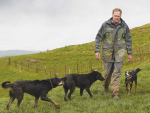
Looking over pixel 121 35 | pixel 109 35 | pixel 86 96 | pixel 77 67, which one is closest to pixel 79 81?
pixel 86 96

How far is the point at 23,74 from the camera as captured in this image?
74.3 feet

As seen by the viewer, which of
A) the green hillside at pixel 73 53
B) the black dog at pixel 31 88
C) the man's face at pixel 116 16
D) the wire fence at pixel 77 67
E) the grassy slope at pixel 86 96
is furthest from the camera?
the green hillside at pixel 73 53

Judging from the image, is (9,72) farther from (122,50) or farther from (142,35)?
(142,35)

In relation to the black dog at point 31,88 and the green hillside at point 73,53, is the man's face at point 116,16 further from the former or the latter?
the green hillside at point 73,53

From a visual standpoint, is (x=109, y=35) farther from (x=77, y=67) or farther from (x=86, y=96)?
(x=77, y=67)

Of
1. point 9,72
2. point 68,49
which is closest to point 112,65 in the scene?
point 9,72

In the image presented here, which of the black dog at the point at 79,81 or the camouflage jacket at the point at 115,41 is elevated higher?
the camouflage jacket at the point at 115,41

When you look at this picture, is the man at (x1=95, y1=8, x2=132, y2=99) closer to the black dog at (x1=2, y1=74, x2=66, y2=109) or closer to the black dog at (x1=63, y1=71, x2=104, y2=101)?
the black dog at (x1=63, y1=71, x2=104, y2=101)

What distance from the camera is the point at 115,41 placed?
253 inches

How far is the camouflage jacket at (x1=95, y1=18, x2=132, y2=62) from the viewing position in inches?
251

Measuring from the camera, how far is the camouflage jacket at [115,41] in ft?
20.9

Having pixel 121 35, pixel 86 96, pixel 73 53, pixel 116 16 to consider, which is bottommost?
pixel 86 96

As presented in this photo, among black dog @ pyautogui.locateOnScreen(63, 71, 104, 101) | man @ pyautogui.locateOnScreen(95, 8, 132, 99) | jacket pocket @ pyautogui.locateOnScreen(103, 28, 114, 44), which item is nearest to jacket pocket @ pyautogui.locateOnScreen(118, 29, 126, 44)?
man @ pyautogui.locateOnScreen(95, 8, 132, 99)

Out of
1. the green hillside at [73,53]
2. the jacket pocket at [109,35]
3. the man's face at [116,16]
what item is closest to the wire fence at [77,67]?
the green hillside at [73,53]
